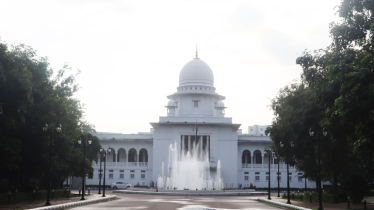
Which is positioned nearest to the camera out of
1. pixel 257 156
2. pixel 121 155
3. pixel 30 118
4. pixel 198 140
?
pixel 30 118

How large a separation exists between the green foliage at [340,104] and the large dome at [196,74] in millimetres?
31330

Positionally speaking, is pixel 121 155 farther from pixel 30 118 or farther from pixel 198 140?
pixel 30 118

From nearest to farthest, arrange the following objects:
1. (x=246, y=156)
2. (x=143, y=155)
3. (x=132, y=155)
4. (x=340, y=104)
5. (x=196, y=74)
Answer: (x=340, y=104) → (x=196, y=74) → (x=246, y=156) → (x=143, y=155) → (x=132, y=155)

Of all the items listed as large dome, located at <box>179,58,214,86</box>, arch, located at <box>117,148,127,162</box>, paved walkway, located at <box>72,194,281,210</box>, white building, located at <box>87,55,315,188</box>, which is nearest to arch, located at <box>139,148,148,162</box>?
white building, located at <box>87,55,315,188</box>

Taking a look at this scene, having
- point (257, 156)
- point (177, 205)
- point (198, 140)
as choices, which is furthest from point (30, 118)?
point (257, 156)

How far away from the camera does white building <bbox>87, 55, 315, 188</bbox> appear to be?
225 feet

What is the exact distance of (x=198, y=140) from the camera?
235 feet

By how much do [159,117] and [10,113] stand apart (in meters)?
43.2

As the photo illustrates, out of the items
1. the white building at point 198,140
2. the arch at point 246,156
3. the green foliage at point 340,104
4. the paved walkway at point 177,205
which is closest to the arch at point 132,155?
the white building at point 198,140

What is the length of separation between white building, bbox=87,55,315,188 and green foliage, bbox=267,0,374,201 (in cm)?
2657

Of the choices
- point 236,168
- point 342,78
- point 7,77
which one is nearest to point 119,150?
point 236,168

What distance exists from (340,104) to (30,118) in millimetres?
20879

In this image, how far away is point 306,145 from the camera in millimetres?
34812

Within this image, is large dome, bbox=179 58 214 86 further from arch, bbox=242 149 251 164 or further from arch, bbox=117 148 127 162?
arch, bbox=117 148 127 162
